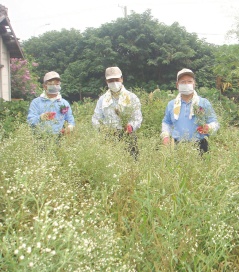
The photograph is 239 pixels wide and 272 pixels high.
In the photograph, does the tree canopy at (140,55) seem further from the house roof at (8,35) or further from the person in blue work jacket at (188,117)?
the person in blue work jacket at (188,117)

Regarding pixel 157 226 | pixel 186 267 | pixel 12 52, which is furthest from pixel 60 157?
pixel 12 52

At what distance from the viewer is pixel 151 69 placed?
22.1 m

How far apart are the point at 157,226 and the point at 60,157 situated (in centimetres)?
126

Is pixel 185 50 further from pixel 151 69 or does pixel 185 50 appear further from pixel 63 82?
pixel 63 82

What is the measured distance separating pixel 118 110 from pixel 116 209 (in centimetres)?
189

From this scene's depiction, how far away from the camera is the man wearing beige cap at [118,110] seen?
4.20 meters

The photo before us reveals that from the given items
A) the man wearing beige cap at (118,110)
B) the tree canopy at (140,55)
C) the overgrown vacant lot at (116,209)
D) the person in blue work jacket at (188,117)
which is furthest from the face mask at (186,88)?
the tree canopy at (140,55)

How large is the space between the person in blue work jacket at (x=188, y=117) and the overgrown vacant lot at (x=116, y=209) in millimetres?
607

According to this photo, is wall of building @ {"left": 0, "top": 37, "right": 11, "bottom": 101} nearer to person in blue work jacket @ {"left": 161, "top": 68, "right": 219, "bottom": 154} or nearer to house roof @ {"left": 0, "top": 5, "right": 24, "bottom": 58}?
house roof @ {"left": 0, "top": 5, "right": 24, "bottom": 58}

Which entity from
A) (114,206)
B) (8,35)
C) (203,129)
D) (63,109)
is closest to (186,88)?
(203,129)

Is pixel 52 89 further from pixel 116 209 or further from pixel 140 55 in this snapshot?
pixel 140 55

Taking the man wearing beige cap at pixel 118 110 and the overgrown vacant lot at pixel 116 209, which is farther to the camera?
the man wearing beige cap at pixel 118 110

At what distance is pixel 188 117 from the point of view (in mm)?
4195

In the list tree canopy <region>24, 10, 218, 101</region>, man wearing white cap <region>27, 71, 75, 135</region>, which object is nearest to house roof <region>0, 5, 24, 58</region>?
tree canopy <region>24, 10, 218, 101</region>
